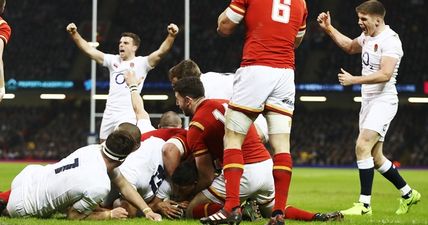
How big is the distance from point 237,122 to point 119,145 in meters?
0.98

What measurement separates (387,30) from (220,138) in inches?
119

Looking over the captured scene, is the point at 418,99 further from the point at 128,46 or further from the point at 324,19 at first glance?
the point at 324,19

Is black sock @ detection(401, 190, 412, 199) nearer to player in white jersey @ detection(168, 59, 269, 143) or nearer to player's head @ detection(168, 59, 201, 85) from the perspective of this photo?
player in white jersey @ detection(168, 59, 269, 143)

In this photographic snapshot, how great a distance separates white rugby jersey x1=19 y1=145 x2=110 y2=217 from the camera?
637 centimetres

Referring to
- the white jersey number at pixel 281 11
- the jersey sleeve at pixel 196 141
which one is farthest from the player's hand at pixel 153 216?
the white jersey number at pixel 281 11

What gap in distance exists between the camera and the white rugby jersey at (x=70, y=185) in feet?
20.9

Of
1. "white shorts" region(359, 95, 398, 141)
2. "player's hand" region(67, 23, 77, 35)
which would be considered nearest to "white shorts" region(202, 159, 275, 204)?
"white shorts" region(359, 95, 398, 141)

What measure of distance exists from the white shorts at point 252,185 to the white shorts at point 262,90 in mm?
584

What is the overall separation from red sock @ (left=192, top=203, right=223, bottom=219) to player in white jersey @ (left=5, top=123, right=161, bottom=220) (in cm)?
45

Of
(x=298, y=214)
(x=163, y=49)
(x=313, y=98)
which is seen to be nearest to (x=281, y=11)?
(x=298, y=214)

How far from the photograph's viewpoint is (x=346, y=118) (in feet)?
115

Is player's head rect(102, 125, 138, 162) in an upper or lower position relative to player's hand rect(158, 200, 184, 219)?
upper

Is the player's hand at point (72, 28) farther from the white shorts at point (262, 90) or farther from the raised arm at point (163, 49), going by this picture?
the white shorts at point (262, 90)

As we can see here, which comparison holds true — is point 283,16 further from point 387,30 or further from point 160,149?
point 387,30
